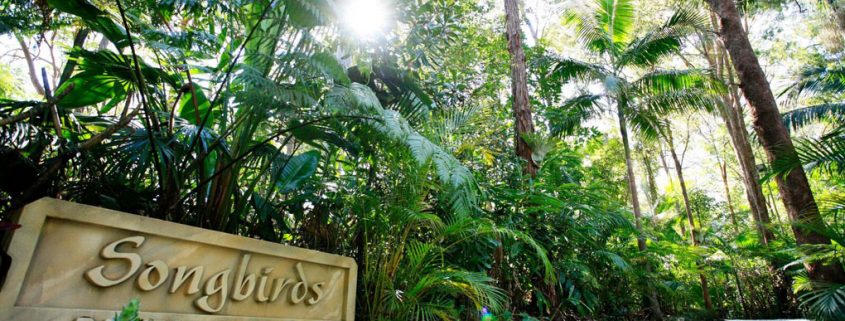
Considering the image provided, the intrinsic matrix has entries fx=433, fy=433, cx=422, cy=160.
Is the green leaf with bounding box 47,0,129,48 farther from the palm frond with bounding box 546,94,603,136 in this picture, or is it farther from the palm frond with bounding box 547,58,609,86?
the palm frond with bounding box 547,58,609,86

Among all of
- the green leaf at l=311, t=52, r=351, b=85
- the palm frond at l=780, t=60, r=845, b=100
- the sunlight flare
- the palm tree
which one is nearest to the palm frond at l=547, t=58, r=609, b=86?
the palm tree

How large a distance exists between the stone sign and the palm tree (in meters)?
4.89

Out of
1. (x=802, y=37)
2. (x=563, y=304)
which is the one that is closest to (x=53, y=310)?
(x=563, y=304)

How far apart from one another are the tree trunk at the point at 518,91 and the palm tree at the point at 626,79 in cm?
124

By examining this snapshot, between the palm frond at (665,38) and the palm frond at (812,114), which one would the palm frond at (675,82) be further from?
the palm frond at (812,114)

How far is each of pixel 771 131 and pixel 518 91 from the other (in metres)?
3.23

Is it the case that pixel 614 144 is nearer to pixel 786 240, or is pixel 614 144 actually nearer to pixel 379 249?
pixel 786 240

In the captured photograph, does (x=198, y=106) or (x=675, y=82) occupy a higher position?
(x=675, y=82)

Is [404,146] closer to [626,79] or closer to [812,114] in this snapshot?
[626,79]

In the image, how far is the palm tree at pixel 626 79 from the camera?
6.24 metres

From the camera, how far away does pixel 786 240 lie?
21.0 ft

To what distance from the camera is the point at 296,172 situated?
296 cm

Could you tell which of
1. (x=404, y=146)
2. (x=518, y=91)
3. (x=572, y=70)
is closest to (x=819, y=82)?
(x=572, y=70)

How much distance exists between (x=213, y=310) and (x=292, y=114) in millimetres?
974
